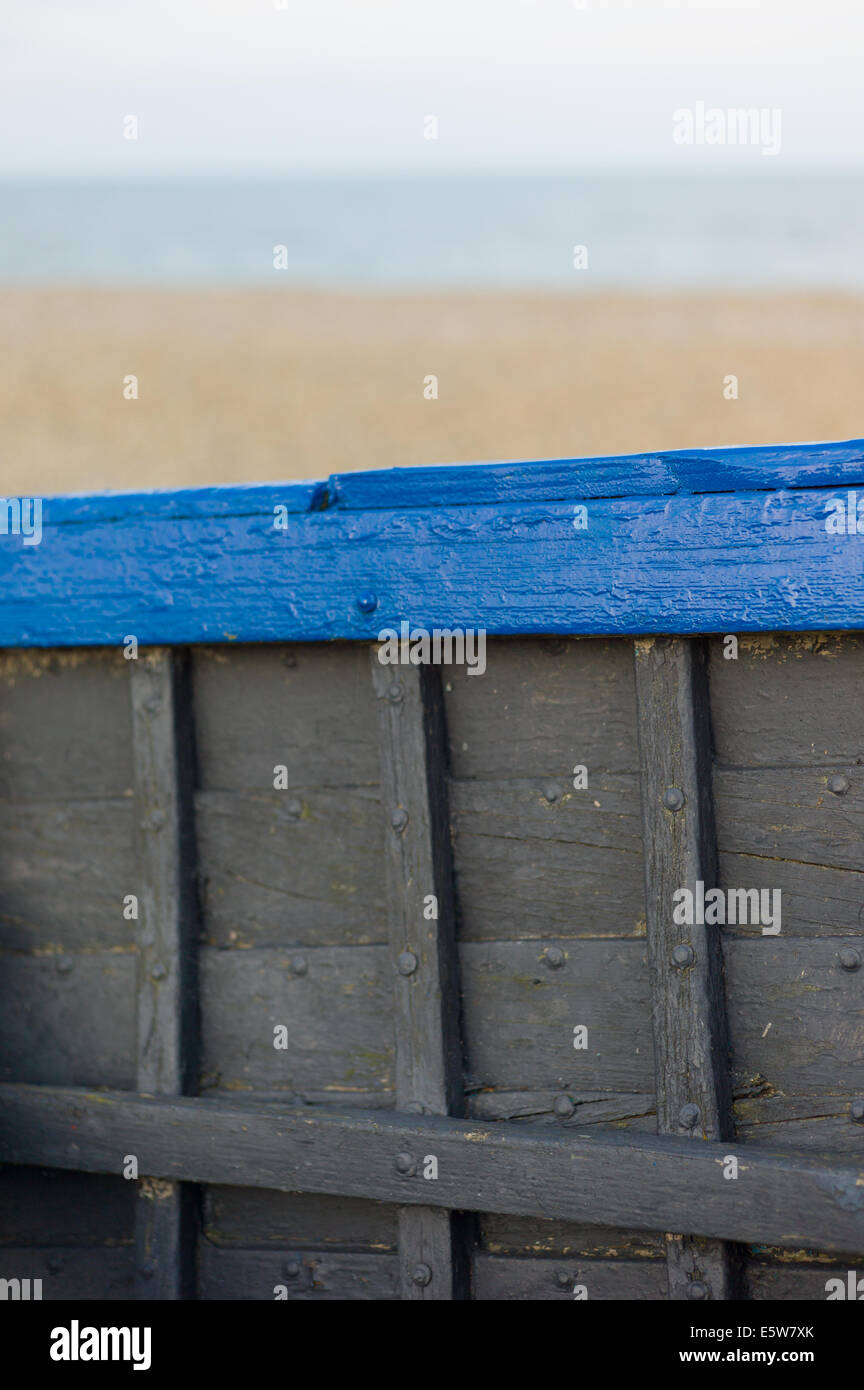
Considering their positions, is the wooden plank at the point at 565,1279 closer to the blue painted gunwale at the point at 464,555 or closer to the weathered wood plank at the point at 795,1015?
the weathered wood plank at the point at 795,1015

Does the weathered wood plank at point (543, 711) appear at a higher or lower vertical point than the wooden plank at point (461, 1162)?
higher

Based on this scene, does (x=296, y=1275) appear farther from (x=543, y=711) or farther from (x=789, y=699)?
(x=789, y=699)

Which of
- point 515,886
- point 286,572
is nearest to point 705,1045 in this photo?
point 515,886

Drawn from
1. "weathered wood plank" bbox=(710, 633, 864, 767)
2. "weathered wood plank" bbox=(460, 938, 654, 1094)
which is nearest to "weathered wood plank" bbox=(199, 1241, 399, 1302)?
"weathered wood plank" bbox=(460, 938, 654, 1094)

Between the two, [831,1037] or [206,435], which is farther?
[206,435]

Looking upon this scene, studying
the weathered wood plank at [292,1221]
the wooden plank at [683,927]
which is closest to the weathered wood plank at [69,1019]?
the weathered wood plank at [292,1221]

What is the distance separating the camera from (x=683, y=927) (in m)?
2.55

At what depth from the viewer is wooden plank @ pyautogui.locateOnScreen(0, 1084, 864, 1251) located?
7.97ft

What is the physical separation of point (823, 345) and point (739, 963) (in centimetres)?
2857

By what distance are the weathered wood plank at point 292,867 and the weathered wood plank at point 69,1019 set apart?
280 mm

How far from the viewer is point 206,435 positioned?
22797 millimetres

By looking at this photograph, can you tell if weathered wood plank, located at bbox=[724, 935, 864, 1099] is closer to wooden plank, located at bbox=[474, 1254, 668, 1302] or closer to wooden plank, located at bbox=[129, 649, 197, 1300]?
wooden plank, located at bbox=[474, 1254, 668, 1302]

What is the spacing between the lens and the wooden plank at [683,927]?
2.54 m
